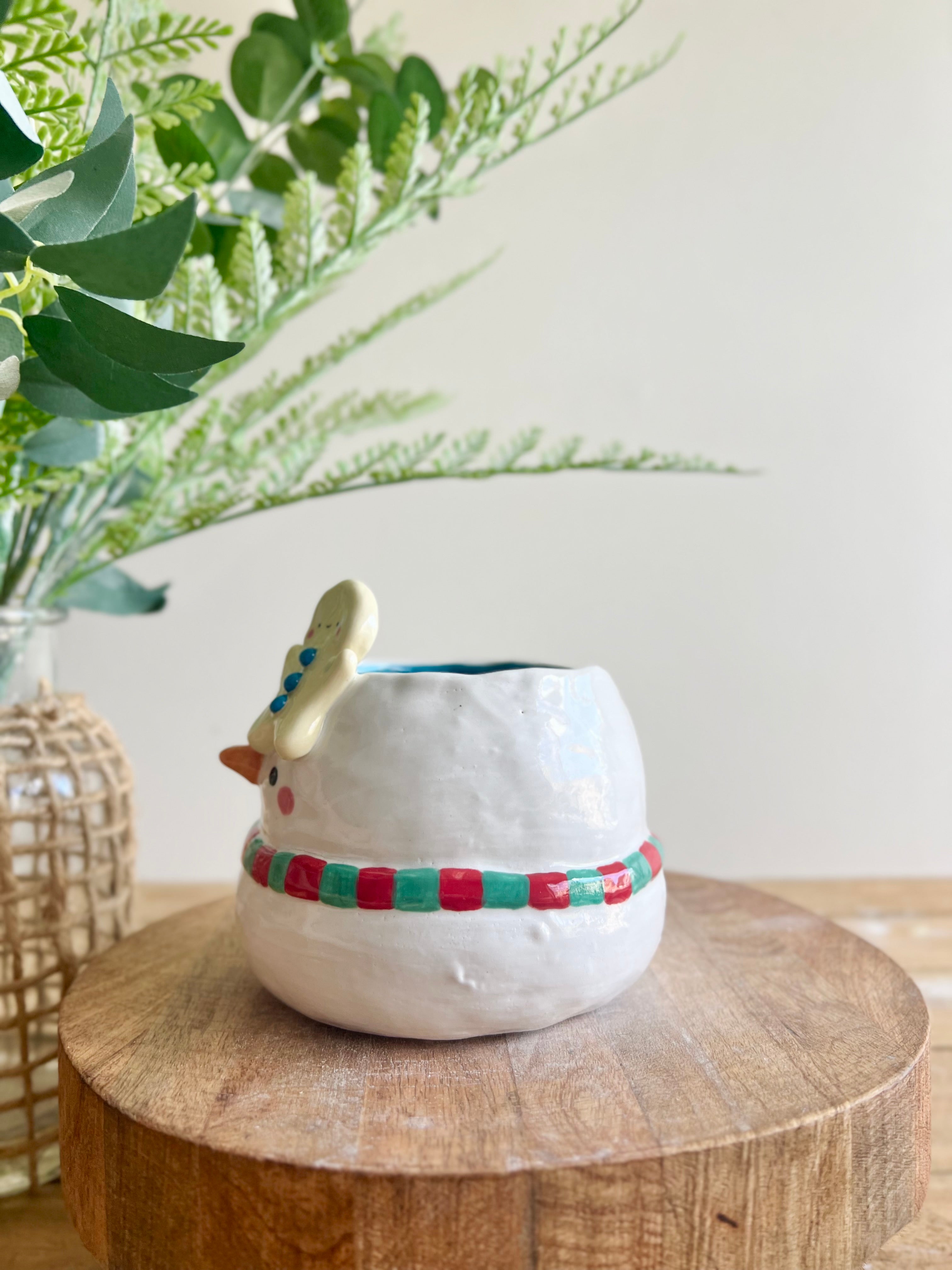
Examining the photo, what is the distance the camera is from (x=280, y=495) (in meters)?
0.61

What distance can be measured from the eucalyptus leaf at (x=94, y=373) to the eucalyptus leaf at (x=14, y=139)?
0.18 ft

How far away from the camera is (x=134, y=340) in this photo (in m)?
0.33

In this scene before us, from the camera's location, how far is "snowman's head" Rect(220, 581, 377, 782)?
0.49 metres

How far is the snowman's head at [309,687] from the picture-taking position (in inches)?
19.5

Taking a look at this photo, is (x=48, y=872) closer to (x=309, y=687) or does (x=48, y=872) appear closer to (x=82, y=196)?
(x=309, y=687)

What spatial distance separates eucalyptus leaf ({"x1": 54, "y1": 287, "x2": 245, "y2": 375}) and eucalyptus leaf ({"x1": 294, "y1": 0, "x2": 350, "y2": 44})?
0.39 metres

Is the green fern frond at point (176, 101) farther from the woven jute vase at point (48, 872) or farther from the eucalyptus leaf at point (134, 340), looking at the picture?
the woven jute vase at point (48, 872)

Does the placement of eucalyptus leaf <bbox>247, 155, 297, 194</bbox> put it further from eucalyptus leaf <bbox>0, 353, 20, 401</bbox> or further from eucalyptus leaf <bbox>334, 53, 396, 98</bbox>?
eucalyptus leaf <bbox>0, 353, 20, 401</bbox>

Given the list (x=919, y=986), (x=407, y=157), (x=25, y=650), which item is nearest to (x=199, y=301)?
(x=407, y=157)

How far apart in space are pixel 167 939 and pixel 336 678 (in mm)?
246

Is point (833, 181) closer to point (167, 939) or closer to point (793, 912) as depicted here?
point (793, 912)

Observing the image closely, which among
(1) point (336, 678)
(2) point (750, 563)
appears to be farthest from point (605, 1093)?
(2) point (750, 563)

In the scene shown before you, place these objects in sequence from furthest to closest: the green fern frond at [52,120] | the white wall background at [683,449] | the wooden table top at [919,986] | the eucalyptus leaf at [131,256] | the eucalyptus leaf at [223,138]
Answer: the white wall background at [683,449] → the eucalyptus leaf at [223,138] → the wooden table top at [919,986] → the green fern frond at [52,120] → the eucalyptus leaf at [131,256]

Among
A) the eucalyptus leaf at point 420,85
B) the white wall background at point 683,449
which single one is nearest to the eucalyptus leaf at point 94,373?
the eucalyptus leaf at point 420,85
